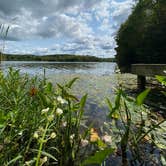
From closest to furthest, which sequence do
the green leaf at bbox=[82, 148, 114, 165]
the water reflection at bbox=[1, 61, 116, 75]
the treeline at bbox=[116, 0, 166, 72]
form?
the green leaf at bbox=[82, 148, 114, 165] < the water reflection at bbox=[1, 61, 116, 75] < the treeline at bbox=[116, 0, 166, 72]

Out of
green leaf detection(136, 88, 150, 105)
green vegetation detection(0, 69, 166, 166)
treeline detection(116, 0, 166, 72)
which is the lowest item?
green vegetation detection(0, 69, 166, 166)

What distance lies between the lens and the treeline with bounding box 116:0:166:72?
2142 centimetres

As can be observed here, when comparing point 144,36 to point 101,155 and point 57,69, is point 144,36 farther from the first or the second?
point 101,155

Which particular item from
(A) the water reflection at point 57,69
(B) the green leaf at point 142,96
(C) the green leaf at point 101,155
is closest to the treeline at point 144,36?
(A) the water reflection at point 57,69

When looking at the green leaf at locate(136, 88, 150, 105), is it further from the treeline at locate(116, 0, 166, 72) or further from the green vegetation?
the treeline at locate(116, 0, 166, 72)

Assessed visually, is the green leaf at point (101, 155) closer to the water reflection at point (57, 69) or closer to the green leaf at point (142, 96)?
the green leaf at point (142, 96)

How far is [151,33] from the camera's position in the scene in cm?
2184

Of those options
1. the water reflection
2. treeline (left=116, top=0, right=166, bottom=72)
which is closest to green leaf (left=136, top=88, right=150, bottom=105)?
the water reflection

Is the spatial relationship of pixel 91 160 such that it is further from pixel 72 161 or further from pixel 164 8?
pixel 164 8

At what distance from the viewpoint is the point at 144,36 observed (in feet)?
74.5

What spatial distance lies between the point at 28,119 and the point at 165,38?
20.1m

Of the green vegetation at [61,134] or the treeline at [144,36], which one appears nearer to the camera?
the green vegetation at [61,134]

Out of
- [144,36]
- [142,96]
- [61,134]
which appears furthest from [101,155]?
[144,36]

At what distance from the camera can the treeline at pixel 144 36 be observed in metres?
21.4
